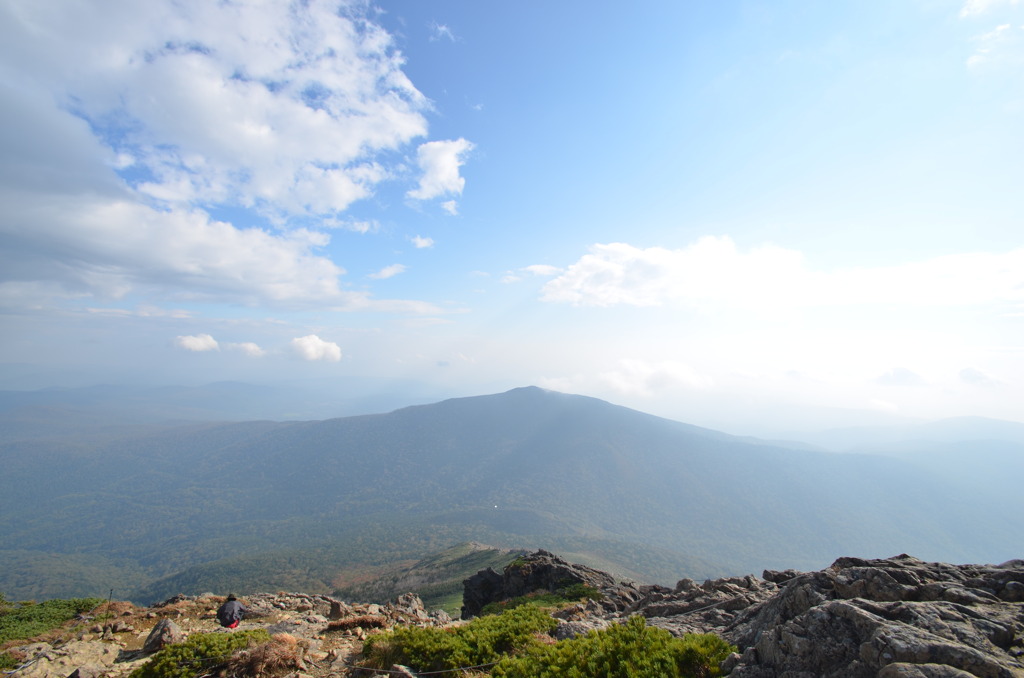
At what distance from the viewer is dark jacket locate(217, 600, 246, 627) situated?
77.0 feet

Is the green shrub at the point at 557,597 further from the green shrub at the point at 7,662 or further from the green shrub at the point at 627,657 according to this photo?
the green shrub at the point at 7,662

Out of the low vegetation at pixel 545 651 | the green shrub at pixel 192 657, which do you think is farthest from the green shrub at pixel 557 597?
the green shrub at pixel 192 657

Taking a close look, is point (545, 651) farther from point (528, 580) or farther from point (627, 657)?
point (528, 580)

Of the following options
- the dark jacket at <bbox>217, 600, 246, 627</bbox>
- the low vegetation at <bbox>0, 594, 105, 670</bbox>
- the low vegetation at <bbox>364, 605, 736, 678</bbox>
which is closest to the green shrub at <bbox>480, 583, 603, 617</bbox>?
the low vegetation at <bbox>364, 605, 736, 678</bbox>

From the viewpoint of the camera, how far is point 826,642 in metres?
10.3

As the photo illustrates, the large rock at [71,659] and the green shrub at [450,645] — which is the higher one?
the green shrub at [450,645]

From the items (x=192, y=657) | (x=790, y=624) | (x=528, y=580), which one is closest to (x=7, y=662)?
(x=192, y=657)

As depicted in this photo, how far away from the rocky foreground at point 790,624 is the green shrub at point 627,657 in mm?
664

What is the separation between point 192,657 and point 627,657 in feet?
48.9

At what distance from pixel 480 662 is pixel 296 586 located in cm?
15323

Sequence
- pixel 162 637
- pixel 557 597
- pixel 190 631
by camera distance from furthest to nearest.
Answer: pixel 557 597 → pixel 190 631 → pixel 162 637

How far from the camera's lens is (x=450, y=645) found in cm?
1580

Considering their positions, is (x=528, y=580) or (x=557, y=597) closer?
(x=557, y=597)

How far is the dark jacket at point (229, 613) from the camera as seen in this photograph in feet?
77.0
